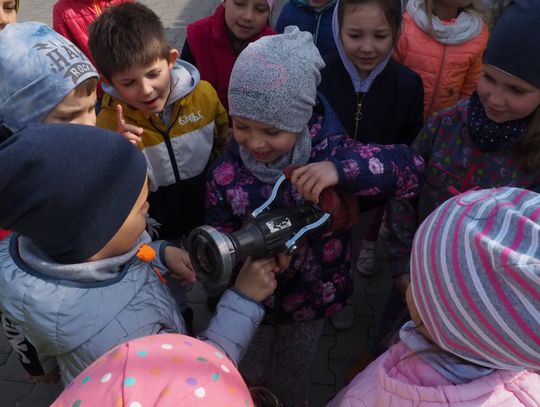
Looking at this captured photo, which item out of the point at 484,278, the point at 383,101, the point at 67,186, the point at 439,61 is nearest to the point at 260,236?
the point at 67,186

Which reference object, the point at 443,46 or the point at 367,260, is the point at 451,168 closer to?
the point at 443,46

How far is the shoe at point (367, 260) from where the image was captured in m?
2.84

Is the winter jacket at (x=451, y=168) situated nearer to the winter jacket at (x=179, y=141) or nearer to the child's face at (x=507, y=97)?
the child's face at (x=507, y=97)

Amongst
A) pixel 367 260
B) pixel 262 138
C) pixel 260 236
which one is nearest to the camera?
pixel 260 236

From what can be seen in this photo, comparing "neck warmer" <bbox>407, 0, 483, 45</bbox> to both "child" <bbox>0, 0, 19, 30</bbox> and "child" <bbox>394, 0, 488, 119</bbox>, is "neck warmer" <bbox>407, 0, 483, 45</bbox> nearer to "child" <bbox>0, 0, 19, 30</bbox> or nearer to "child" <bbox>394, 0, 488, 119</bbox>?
"child" <bbox>394, 0, 488, 119</bbox>

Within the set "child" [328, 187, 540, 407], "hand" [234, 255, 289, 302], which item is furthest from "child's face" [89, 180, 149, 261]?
"child" [328, 187, 540, 407]

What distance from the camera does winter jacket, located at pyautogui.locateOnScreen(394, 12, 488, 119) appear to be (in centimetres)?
225

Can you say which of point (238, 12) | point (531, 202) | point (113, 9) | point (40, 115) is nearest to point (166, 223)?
point (40, 115)

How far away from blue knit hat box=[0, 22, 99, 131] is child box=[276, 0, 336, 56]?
1.31 meters

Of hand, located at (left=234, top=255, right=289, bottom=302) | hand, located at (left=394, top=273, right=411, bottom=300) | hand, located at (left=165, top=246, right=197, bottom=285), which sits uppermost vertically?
hand, located at (left=234, top=255, right=289, bottom=302)

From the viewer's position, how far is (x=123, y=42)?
5.79ft

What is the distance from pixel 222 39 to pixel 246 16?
0.59 feet

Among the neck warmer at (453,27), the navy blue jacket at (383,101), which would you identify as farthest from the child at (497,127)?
the neck warmer at (453,27)

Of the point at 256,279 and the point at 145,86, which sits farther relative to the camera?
the point at 145,86
